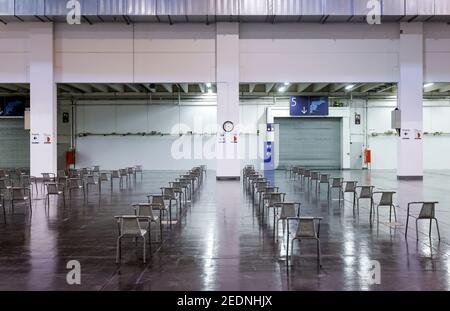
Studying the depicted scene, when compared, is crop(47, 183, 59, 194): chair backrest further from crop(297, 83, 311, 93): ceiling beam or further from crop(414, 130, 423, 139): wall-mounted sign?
crop(297, 83, 311, 93): ceiling beam

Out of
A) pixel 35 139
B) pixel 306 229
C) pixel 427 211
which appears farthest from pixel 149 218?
pixel 35 139

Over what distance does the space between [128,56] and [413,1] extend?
1295cm

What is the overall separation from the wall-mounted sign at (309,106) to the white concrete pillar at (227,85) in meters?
8.26

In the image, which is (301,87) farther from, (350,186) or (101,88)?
(350,186)

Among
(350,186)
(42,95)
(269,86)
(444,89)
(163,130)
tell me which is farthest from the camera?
(163,130)

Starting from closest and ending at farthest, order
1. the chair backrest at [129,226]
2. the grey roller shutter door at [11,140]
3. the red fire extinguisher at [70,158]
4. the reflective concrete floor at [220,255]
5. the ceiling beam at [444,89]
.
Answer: the reflective concrete floor at [220,255] → the chair backrest at [129,226] → the ceiling beam at [444,89] → the red fire extinguisher at [70,158] → the grey roller shutter door at [11,140]

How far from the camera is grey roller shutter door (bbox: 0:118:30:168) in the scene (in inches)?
1232

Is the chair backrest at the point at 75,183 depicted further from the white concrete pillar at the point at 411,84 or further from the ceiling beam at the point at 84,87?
the white concrete pillar at the point at 411,84

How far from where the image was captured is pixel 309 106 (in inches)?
1156

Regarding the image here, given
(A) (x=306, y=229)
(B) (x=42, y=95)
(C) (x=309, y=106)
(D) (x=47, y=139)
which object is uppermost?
(C) (x=309, y=106)

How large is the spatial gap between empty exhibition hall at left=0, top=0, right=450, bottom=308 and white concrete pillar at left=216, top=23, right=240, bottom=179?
7 centimetres

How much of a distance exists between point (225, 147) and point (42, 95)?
8.74 meters

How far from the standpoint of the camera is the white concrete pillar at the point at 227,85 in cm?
2170

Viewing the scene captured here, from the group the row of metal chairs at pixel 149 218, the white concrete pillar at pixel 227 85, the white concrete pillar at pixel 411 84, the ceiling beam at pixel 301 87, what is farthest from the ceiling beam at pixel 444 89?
the row of metal chairs at pixel 149 218
